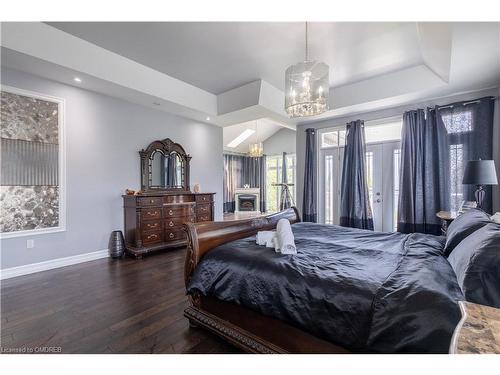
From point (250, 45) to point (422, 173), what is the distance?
141 inches

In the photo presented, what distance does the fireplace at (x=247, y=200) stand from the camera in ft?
33.4

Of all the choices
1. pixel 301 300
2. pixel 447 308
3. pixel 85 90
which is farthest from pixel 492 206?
pixel 85 90

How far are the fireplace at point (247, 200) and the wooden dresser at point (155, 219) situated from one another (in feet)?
17.5

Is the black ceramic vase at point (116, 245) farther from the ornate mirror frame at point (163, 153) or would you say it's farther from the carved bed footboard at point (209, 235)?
the carved bed footboard at point (209, 235)

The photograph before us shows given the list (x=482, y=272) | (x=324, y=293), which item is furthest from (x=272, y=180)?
(x=482, y=272)

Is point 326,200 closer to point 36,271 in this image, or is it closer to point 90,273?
point 90,273

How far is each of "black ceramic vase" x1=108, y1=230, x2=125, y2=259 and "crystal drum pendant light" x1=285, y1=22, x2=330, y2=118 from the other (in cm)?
343

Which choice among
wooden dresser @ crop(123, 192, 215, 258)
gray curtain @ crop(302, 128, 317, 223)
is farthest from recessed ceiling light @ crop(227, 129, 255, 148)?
wooden dresser @ crop(123, 192, 215, 258)

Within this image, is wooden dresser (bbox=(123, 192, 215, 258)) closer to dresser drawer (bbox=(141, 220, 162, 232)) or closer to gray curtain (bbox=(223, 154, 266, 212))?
dresser drawer (bbox=(141, 220, 162, 232))

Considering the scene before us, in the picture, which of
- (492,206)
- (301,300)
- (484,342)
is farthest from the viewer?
(492,206)

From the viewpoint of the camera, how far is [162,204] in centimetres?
434

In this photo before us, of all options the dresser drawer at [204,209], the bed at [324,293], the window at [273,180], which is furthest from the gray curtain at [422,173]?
the window at [273,180]
